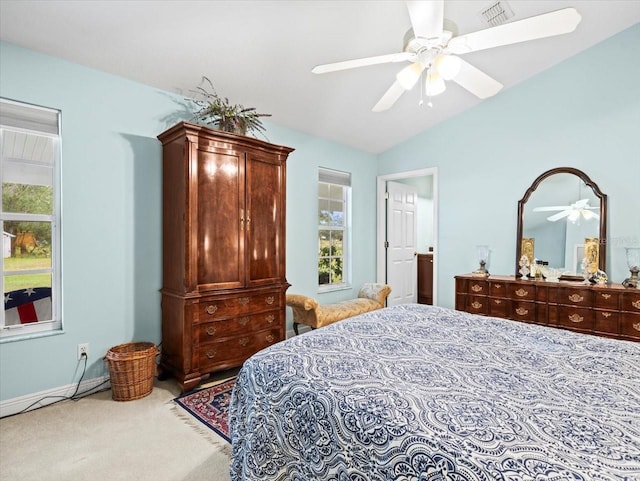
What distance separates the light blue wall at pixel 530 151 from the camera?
10.5 feet

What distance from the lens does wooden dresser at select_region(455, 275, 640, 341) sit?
2871 millimetres

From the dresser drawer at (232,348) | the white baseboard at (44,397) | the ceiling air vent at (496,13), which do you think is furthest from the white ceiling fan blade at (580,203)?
the white baseboard at (44,397)

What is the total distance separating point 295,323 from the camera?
4.01 metres

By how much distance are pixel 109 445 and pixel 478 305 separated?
11.2 ft

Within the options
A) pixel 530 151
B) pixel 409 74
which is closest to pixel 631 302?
pixel 530 151

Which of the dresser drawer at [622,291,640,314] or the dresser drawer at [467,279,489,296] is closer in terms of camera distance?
the dresser drawer at [622,291,640,314]

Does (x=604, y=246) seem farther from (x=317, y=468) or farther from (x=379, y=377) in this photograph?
(x=317, y=468)

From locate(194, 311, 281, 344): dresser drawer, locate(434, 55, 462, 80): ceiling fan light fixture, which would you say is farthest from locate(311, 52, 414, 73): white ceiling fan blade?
locate(194, 311, 281, 344): dresser drawer

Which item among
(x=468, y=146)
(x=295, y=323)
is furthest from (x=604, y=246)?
(x=295, y=323)

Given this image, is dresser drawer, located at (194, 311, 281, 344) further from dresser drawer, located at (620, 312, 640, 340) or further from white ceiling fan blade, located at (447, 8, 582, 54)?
dresser drawer, located at (620, 312, 640, 340)

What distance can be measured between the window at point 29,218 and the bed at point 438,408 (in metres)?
1.95

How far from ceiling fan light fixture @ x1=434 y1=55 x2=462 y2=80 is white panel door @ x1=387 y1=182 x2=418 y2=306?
10.8 ft

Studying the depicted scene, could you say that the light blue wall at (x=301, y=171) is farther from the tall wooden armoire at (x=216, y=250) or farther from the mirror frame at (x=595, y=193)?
the tall wooden armoire at (x=216, y=250)

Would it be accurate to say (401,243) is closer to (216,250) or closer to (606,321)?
(606,321)
